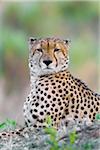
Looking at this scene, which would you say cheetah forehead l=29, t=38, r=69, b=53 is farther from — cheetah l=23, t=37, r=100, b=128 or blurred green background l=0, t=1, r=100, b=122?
blurred green background l=0, t=1, r=100, b=122

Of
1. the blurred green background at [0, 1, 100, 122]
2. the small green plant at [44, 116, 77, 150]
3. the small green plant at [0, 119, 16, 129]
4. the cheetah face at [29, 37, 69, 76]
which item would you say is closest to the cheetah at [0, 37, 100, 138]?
the cheetah face at [29, 37, 69, 76]

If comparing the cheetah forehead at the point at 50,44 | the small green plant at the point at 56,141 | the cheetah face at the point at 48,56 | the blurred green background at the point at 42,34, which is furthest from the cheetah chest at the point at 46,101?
the blurred green background at the point at 42,34

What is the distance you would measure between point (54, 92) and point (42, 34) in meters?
19.4

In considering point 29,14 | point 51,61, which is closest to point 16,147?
point 51,61

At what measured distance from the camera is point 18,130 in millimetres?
9023

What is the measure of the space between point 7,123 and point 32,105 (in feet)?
1.03

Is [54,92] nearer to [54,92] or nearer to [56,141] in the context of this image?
[54,92]

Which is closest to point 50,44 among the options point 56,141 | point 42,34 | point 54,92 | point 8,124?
point 54,92

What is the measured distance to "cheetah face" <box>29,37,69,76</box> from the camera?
30.6 ft

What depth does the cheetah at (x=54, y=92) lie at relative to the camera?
30.1ft

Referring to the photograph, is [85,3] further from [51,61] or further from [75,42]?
[51,61]

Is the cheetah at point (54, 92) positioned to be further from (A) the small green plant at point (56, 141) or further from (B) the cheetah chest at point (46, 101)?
(A) the small green plant at point (56, 141)

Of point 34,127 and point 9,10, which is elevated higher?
point 9,10

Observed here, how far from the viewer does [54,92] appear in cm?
927
